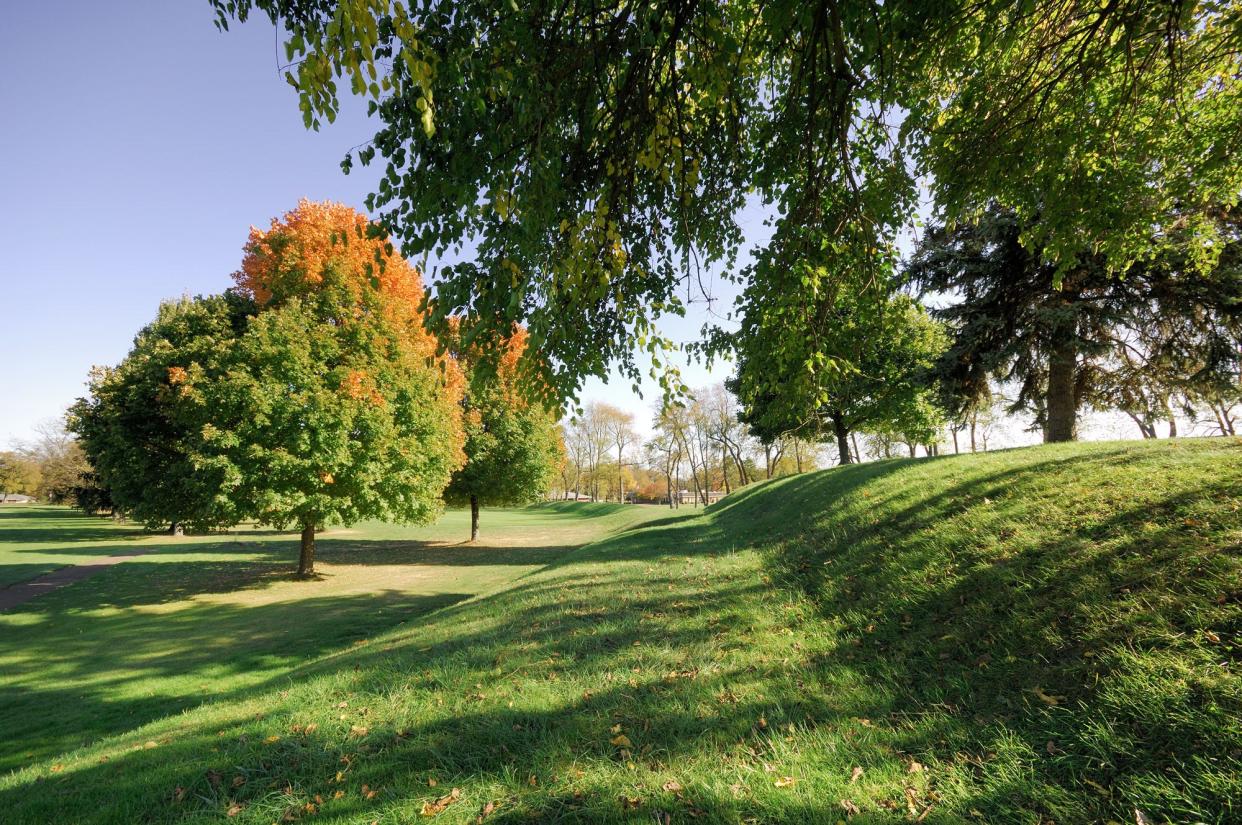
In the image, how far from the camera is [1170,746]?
268 cm

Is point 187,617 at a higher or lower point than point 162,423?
lower

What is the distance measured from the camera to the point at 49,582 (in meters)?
17.5

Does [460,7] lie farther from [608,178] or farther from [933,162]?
[933,162]

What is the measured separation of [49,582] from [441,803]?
78.9ft

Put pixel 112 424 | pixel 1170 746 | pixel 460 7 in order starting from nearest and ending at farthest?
→ pixel 1170 746, pixel 460 7, pixel 112 424

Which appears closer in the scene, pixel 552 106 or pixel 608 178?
pixel 552 106

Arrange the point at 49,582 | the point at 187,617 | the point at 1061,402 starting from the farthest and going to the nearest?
the point at 49,582
the point at 1061,402
the point at 187,617

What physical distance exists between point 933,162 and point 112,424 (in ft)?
72.0

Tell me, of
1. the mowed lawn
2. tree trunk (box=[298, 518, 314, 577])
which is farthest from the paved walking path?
tree trunk (box=[298, 518, 314, 577])

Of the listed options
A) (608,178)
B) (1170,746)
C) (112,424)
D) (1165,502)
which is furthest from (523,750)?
(112,424)

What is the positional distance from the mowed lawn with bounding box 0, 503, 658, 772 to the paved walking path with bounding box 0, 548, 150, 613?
49 cm

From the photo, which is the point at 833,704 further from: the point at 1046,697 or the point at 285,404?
the point at 285,404

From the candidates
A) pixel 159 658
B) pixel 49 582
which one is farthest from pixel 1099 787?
pixel 49 582

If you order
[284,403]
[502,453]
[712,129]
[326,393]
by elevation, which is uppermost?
[712,129]
